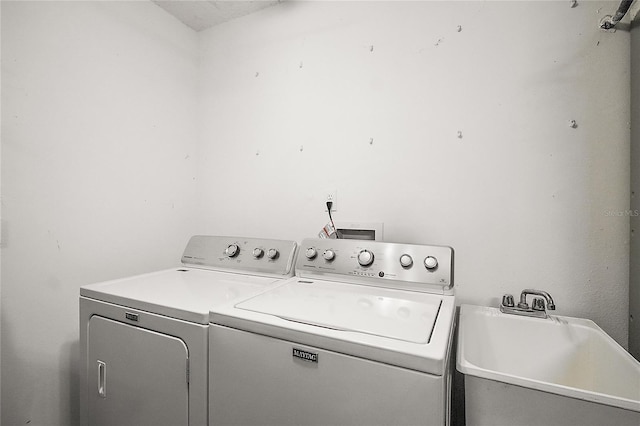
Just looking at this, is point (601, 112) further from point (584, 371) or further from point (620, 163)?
point (584, 371)

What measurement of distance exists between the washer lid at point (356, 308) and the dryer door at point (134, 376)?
288mm

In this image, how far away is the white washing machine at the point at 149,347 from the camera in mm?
870

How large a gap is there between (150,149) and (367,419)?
66.5 inches

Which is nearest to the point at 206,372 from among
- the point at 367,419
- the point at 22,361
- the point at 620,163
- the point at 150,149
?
the point at 367,419

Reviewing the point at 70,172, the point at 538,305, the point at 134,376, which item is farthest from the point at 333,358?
the point at 70,172

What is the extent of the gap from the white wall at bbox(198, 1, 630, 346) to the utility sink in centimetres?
20

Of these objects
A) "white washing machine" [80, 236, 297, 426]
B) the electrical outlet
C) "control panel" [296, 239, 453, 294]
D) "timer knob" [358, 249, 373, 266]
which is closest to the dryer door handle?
"white washing machine" [80, 236, 297, 426]

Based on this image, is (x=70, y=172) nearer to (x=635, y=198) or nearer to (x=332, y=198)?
(x=332, y=198)

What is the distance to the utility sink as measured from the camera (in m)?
0.64

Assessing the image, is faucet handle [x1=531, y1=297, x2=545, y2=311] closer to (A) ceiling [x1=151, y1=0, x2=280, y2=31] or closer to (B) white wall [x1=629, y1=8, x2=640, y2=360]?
(B) white wall [x1=629, y1=8, x2=640, y2=360]

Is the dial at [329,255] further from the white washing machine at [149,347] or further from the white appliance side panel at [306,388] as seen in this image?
the white appliance side panel at [306,388]

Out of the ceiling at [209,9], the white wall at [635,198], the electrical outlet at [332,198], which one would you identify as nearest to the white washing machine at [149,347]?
the electrical outlet at [332,198]

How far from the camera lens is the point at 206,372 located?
2.77ft

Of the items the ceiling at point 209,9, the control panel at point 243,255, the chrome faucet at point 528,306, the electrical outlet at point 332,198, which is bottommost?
the chrome faucet at point 528,306
